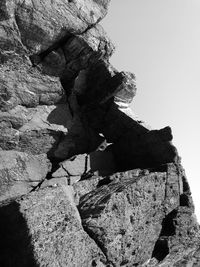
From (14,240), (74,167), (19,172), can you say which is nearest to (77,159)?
(74,167)

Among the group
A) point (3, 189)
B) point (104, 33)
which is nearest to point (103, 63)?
point (104, 33)

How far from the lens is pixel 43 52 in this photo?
63.3ft

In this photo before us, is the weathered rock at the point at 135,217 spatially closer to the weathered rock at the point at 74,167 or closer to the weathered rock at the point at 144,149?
the weathered rock at the point at 144,149

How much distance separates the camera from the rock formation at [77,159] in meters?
9.71

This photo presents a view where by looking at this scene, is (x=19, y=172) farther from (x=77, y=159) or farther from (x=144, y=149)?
(x=144, y=149)

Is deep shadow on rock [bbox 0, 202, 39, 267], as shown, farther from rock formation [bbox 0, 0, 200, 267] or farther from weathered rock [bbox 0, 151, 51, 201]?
weathered rock [bbox 0, 151, 51, 201]

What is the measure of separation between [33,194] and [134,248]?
412 cm

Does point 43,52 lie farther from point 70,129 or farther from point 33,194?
point 33,194

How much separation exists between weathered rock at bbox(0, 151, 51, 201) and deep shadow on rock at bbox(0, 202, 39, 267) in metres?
5.80

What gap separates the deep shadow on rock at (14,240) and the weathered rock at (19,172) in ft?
19.0

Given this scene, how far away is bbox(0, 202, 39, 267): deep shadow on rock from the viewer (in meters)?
8.95

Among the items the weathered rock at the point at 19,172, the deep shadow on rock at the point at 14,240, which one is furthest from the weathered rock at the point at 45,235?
the weathered rock at the point at 19,172

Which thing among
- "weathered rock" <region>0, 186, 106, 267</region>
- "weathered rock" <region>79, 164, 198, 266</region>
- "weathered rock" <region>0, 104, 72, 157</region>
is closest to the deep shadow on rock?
"weathered rock" <region>0, 186, 106, 267</region>

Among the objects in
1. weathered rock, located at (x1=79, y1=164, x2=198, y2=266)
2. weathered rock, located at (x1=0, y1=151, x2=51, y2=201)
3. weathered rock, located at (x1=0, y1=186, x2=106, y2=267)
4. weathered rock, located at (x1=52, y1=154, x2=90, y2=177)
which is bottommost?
weathered rock, located at (x1=0, y1=151, x2=51, y2=201)
